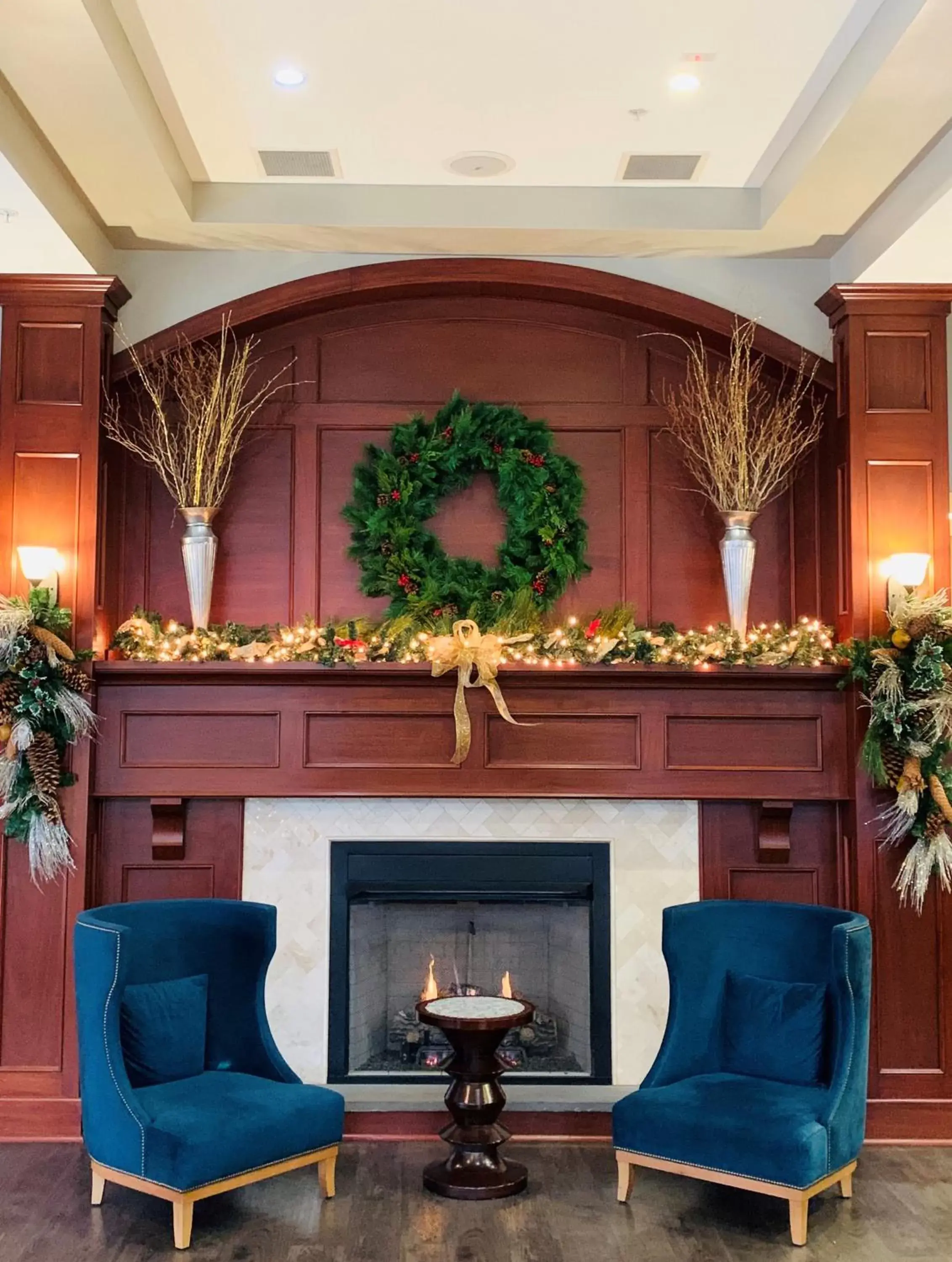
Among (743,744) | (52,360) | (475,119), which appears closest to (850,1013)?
(743,744)

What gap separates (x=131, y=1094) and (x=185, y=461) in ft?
7.73

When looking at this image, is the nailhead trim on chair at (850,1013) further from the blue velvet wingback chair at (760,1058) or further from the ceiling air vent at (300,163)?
the ceiling air vent at (300,163)

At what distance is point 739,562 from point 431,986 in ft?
6.45

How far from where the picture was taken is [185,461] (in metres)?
4.96

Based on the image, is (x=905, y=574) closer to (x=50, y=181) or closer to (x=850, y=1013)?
(x=850, y=1013)

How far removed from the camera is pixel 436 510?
5086 millimetres

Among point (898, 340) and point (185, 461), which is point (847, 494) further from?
point (185, 461)

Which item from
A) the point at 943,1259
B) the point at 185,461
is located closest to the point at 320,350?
the point at 185,461

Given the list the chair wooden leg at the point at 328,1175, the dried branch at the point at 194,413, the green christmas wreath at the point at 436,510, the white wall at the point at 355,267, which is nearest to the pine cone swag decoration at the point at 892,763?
the green christmas wreath at the point at 436,510

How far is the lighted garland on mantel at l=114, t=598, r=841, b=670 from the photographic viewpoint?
15.3ft

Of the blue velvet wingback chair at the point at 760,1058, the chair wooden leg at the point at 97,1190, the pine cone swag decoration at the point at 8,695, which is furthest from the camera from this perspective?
the pine cone swag decoration at the point at 8,695

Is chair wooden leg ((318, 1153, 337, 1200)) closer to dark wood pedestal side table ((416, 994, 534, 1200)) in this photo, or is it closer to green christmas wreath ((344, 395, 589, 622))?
dark wood pedestal side table ((416, 994, 534, 1200))

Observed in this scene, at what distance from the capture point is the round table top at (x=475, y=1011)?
4.03 m

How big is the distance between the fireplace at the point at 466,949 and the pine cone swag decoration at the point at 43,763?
41.6 inches
